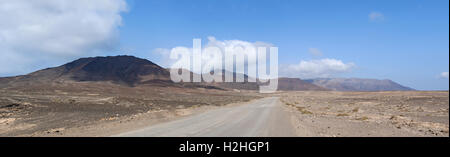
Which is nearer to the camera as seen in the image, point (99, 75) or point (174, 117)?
point (174, 117)

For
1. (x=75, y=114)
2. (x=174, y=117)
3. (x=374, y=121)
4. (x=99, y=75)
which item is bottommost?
(x=75, y=114)

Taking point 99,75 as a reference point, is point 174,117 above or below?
below

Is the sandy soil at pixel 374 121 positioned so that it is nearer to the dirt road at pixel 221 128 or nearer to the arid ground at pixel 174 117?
→ the arid ground at pixel 174 117

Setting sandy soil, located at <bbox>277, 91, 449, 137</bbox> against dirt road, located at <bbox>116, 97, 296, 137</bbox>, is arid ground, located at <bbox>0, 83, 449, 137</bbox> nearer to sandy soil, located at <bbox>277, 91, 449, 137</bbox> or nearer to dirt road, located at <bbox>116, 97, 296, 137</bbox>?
sandy soil, located at <bbox>277, 91, 449, 137</bbox>

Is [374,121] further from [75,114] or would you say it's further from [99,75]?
[99,75]

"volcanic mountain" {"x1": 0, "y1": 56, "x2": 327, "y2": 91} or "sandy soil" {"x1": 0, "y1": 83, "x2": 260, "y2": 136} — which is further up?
"volcanic mountain" {"x1": 0, "y1": 56, "x2": 327, "y2": 91}

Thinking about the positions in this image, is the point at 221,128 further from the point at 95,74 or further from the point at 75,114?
the point at 95,74

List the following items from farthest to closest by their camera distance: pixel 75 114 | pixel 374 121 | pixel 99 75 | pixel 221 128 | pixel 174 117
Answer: pixel 99 75, pixel 75 114, pixel 174 117, pixel 374 121, pixel 221 128

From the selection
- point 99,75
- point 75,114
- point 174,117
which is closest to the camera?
point 174,117

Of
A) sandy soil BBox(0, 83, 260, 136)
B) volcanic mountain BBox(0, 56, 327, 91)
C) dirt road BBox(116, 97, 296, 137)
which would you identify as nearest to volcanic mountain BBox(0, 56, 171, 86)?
volcanic mountain BBox(0, 56, 327, 91)

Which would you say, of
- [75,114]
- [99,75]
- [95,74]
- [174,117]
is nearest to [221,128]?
[174,117]
